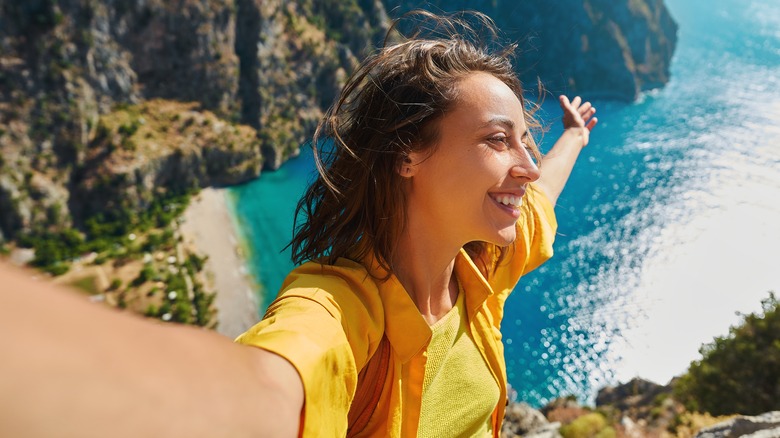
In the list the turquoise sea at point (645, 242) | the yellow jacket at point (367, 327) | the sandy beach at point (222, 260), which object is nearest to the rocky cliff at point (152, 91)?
the sandy beach at point (222, 260)

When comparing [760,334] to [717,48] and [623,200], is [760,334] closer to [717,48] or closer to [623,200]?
[623,200]

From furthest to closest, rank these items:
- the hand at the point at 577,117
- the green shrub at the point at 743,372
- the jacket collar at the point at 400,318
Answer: the green shrub at the point at 743,372
the hand at the point at 577,117
the jacket collar at the point at 400,318

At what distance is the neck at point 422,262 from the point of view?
A: 189 cm

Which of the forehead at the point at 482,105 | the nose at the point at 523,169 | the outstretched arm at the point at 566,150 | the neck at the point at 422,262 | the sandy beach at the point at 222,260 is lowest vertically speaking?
the sandy beach at the point at 222,260

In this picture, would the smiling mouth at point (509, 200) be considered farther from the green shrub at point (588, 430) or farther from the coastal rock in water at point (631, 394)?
the coastal rock in water at point (631, 394)

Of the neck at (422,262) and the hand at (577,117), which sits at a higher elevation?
the neck at (422,262)

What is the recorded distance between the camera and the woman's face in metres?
1.74

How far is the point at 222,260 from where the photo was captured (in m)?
29.0

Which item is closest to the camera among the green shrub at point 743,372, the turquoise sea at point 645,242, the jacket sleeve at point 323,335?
the jacket sleeve at point 323,335

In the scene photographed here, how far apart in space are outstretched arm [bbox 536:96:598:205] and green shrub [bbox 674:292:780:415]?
10.6 meters

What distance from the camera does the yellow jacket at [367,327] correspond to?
1.03 m

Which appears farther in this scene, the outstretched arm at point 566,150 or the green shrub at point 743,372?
the green shrub at point 743,372

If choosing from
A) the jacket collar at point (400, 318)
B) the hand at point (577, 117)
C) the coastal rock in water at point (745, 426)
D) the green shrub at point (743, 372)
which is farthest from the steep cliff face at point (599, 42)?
the jacket collar at point (400, 318)

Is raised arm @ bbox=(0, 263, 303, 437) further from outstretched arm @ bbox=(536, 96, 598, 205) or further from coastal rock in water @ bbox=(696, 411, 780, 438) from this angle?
coastal rock in water @ bbox=(696, 411, 780, 438)
